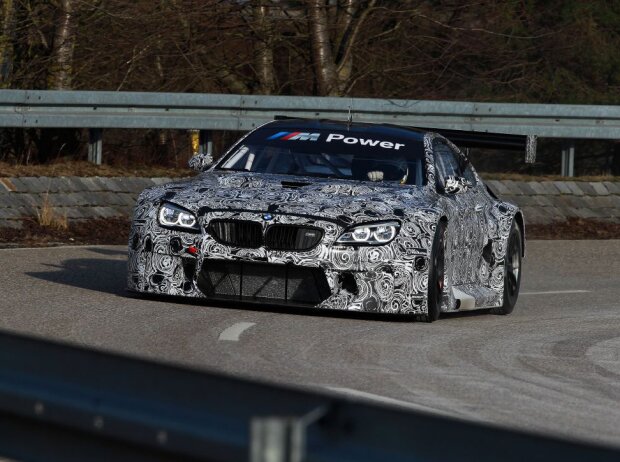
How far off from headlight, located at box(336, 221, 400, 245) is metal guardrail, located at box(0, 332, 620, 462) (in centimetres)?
587

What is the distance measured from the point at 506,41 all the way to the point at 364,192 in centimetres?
1510

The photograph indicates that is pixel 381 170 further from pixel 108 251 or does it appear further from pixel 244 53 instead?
pixel 244 53

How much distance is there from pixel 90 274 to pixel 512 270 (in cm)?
344

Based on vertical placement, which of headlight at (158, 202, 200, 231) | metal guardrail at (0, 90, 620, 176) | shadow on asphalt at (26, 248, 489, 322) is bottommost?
shadow on asphalt at (26, 248, 489, 322)

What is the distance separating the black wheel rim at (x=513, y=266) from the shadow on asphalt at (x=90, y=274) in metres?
3.02

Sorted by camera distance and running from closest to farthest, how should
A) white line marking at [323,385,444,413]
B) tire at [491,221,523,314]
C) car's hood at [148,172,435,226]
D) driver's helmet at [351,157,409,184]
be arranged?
1. white line marking at [323,385,444,413]
2. car's hood at [148,172,435,226]
3. driver's helmet at [351,157,409,184]
4. tire at [491,221,523,314]

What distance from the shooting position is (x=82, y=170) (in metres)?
17.2

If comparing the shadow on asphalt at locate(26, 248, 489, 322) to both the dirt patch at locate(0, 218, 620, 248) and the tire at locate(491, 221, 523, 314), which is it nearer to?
the tire at locate(491, 221, 523, 314)

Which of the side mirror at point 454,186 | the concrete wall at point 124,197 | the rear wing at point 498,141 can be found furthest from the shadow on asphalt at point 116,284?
the concrete wall at point 124,197

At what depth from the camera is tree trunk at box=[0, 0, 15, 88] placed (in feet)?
64.0

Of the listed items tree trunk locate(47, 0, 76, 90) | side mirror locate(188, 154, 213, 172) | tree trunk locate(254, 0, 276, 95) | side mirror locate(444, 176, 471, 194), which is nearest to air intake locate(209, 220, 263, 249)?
side mirror locate(188, 154, 213, 172)

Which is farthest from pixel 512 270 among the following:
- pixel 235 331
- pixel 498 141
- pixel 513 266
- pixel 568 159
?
pixel 568 159

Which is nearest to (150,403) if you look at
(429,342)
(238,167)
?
(429,342)

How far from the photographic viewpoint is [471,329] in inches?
404
